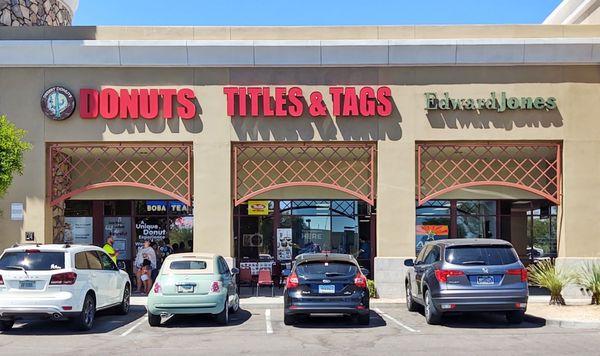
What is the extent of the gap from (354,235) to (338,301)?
10710 millimetres

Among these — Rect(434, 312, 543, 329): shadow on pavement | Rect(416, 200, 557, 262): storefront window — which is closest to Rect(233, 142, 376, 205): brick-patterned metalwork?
Rect(416, 200, 557, 262): storefront window

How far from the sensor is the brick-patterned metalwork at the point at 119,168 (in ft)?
61.3

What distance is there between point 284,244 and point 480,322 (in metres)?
10.2

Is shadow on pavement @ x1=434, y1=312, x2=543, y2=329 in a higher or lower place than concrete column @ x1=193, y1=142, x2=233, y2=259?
lower

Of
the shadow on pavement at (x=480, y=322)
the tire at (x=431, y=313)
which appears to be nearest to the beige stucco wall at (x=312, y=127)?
the shadow on pavement at (x=480, y=322)

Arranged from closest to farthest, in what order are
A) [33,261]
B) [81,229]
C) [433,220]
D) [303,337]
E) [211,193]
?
[303,337], [33,261], [211,193], [81,229], [433,220]

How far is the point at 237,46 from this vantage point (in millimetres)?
18000

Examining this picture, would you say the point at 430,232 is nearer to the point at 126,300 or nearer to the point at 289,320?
the point at 289,320

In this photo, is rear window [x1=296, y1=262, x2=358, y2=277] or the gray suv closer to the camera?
the gray suv

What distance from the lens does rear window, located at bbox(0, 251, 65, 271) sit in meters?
12.3

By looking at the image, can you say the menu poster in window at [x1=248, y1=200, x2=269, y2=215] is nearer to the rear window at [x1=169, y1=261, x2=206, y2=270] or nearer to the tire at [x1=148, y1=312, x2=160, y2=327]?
the rear window at [x1=169, y1=261, x2=206, y2=270]

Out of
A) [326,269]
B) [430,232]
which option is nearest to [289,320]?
[326,269]

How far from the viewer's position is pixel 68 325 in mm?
13570

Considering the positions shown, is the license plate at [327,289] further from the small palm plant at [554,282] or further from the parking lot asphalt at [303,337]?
the small palm plant at [554,282]
